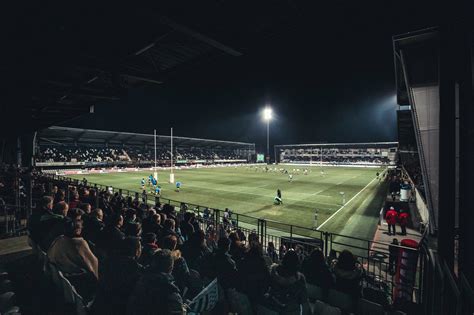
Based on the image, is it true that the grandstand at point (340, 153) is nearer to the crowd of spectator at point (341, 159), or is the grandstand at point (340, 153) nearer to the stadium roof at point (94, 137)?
the crowd of spectator at point (341, 159)

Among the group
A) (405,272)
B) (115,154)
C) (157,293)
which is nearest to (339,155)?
(115,154)

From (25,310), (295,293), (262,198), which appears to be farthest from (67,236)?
(262,198)

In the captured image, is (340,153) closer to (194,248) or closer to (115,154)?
(115,154)

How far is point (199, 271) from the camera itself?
407cm

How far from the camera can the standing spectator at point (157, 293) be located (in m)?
2.47

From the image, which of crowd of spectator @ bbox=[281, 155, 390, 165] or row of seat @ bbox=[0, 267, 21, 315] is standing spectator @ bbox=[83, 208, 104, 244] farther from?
crowd of spectator @ bbox=[281, 155, 390, 165]

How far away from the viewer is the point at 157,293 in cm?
254

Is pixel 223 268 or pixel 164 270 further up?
pixel 164 270

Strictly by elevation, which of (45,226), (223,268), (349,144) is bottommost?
(223,268)

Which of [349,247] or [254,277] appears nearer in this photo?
[254,277]

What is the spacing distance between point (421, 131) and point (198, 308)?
13218mm

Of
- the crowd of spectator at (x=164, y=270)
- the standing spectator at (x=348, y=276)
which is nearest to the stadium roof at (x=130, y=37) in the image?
the crowd of spectator at (x=164, y=270)

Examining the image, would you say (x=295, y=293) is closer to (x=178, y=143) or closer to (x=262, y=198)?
(x=262, y=198)

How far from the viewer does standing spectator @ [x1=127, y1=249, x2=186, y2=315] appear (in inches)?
97.3
